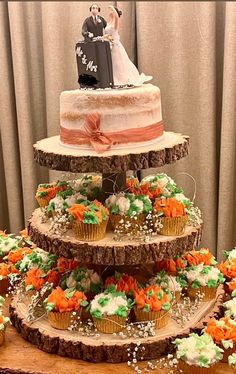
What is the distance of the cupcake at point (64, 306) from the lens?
1.50m

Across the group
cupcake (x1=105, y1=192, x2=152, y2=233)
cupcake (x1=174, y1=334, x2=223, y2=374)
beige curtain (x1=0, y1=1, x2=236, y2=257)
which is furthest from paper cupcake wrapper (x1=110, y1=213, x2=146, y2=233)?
beige curtain (x1=0, y1=1, x2=236, y2=257)

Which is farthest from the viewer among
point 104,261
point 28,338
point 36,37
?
point 36,37

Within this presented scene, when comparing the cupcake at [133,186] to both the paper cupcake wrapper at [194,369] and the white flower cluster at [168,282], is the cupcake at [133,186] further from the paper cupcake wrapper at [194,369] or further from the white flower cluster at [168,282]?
the paper cupcake wrapper at [194,369]

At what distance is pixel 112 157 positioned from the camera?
4.69 ft

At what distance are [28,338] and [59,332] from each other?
108mm

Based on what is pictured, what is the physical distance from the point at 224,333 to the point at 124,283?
0.30 m

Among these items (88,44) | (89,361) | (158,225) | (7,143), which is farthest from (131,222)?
(7,143)

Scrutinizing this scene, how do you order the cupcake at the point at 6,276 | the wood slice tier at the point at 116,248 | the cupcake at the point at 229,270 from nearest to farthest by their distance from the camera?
the wood slice tier at the point at 116,248 < the cupcake at the point at 229,270 < the cupcake at the point at 6,276

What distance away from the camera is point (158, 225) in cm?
153

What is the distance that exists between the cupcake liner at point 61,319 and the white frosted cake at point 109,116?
1.51 ft

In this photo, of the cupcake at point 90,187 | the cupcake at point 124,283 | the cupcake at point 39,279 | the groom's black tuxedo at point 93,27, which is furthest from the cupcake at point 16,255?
the groom's black tuxedo at point 93,27

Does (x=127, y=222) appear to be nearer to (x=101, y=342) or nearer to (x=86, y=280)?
(x=86, y=280)

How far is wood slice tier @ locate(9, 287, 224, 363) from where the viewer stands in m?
1.47

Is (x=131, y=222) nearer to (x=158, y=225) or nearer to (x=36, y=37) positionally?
(x=158, y=225)
